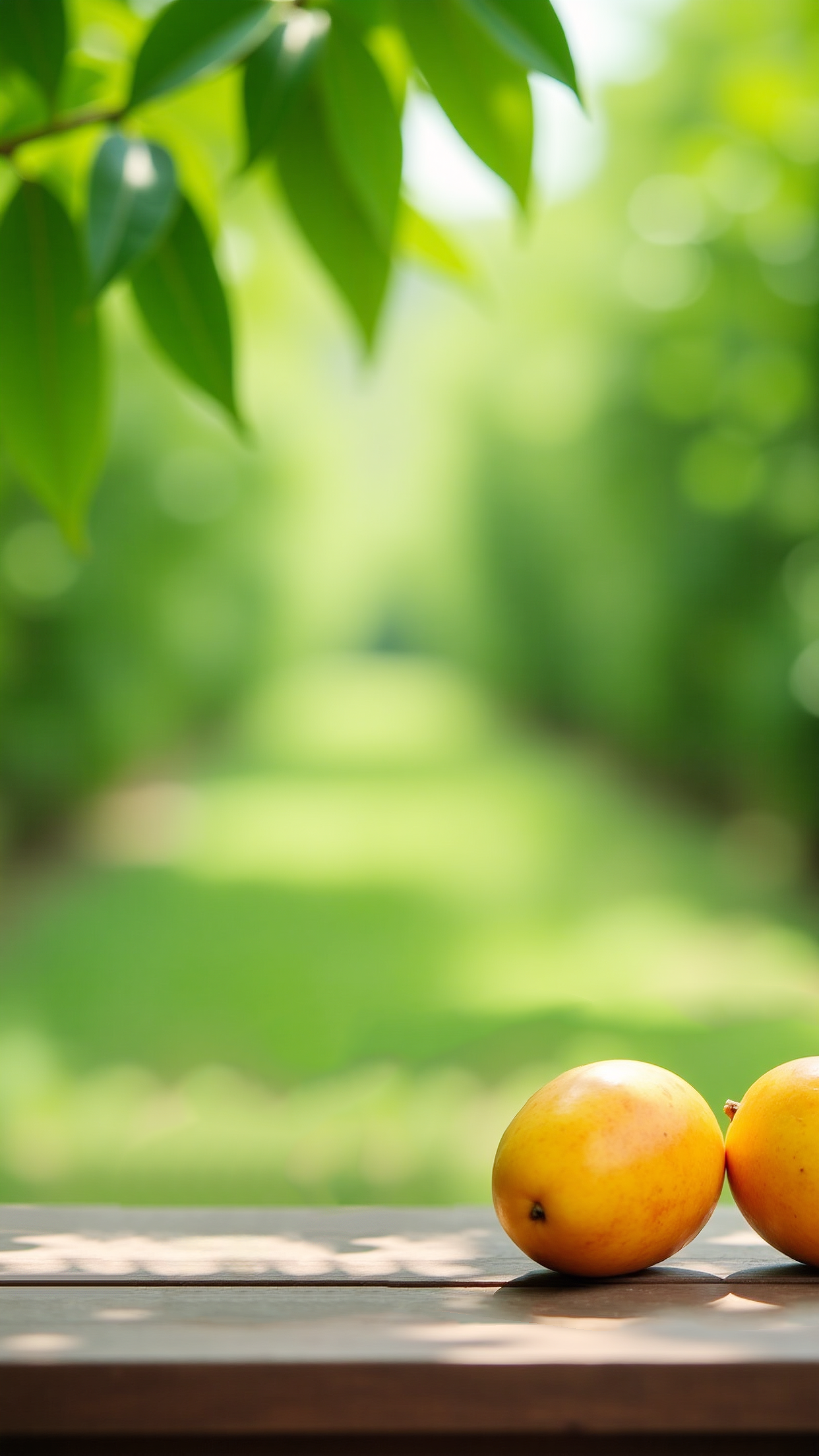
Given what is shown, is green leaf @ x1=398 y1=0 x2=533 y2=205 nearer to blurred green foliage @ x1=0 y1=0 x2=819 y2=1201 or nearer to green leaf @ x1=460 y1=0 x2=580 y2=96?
green leaf @ x1=460 y1=0 x2=580 y2=96

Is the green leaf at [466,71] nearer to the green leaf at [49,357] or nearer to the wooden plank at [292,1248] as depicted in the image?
the green leaf at [49,357]

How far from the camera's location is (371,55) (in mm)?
722

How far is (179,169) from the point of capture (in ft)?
2.56

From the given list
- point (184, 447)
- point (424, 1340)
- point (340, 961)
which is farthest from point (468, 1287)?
point (184, 447)

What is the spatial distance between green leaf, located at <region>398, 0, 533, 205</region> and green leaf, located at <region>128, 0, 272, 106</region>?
0.10 meters

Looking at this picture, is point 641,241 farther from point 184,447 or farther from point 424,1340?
point 424,1340

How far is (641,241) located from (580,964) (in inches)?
119

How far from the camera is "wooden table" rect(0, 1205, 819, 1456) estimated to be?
1.85 feet

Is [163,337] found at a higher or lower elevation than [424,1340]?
higher

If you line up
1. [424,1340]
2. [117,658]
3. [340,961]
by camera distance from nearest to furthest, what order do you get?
[424,1340], [340,961], [117,658]

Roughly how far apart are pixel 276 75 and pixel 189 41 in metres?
0.04

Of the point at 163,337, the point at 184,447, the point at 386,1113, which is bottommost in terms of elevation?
the point at 386,1113

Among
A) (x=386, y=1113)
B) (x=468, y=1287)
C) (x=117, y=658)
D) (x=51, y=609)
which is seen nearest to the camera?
(x=468, y=1287)

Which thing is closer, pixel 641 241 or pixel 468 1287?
pixel 468 1287
